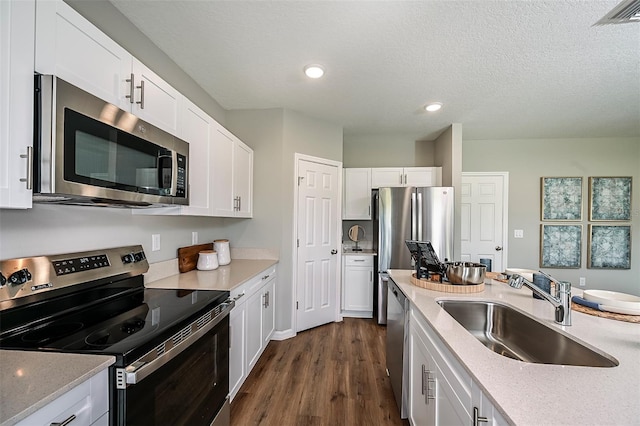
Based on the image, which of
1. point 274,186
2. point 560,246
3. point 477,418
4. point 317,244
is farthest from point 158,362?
point 560,246

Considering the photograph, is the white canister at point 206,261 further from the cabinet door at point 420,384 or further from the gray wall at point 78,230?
the cabinet door at point 420,384

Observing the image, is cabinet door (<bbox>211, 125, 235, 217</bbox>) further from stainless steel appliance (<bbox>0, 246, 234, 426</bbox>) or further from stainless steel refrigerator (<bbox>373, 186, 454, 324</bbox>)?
stainless steel refrigerator (<bbox>373, 186, 454, 324</bbox>)

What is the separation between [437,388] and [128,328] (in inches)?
51.6

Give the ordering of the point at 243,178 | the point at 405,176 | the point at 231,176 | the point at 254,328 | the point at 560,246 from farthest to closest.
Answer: the point at 560,246, the point at 405,176, the point at 243,178, the point at 231,176, the point at 254,328

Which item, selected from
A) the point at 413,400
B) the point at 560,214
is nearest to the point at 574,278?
the point at 560,214

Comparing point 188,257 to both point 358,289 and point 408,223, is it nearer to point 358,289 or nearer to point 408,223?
point 358,289

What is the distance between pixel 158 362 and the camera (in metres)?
1.02

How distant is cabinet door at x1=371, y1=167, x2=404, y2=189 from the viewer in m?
3.89

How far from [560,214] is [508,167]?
3.36ft

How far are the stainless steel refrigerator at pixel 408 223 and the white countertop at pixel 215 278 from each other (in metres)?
1.55

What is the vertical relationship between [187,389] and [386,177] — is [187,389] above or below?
below

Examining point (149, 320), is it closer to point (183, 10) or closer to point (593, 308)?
point (183, 10)

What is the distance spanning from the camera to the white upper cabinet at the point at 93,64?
3.11 ft

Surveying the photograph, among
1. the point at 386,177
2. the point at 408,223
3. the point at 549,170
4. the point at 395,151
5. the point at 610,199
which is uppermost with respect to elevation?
the point at 395,151
